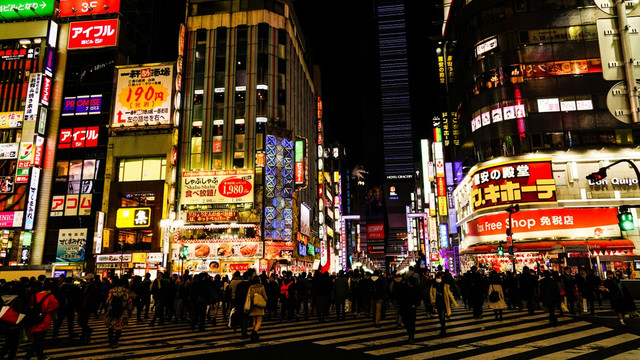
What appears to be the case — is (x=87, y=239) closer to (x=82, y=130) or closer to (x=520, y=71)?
(x=82, y=130)

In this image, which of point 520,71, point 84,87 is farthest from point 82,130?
point 520,71

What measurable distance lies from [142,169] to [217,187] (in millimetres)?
7908

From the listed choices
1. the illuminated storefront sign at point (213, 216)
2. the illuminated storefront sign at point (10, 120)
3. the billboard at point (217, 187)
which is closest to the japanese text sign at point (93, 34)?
the illuminated storefront sign at point (10, 120)

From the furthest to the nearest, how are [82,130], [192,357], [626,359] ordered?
[82,130] → [192,357] → [626,359]

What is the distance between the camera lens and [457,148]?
42.7m

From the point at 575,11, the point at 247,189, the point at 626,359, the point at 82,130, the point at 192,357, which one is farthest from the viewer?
the point at 82,130

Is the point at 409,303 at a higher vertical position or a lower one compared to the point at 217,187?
lower

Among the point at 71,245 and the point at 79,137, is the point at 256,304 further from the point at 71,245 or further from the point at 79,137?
the point at 79,137

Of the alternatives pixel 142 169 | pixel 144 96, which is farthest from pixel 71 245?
pixel 144 96

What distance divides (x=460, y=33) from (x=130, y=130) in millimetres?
33060

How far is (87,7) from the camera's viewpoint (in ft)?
147

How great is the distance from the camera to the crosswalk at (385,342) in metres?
8.96

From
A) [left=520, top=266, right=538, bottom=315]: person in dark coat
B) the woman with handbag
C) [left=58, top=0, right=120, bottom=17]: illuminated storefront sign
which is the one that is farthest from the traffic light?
[left=58, top=0, right=120, bottom=17]: illuminated storefront sign

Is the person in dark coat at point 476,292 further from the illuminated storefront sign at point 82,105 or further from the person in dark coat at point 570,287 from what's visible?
the illuminated storefront sign at point 82,105
